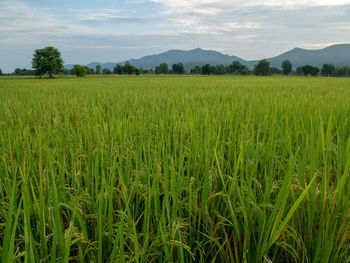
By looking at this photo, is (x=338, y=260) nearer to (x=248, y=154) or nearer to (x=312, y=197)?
(x=312, y=197)

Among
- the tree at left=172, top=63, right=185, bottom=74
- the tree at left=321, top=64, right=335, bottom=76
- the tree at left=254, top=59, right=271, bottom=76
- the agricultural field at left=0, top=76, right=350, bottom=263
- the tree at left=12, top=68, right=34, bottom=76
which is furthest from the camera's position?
the tree at left=172, top=63, right=185, bottom=74

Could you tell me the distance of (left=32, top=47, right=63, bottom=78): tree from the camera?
47.6 metres

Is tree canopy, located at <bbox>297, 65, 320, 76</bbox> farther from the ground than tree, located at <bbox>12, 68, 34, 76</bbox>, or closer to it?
closer to it

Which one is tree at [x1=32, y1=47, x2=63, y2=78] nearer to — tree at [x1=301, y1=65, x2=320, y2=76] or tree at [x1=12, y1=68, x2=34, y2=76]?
tree at [x1=12, y1=68, x2=34, y2=76]

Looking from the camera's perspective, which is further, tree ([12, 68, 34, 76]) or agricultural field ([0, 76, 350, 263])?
tree ([12, 68, 34, 76])

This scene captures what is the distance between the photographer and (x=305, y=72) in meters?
68.1

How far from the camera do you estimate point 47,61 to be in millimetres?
47781

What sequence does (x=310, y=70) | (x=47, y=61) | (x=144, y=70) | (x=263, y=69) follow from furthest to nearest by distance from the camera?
(x=144, y=70) < (x=263, y=69) < (x=310, y=70) < (x=47, y=61)

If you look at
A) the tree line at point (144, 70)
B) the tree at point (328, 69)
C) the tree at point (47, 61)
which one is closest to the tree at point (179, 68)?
the tree line at point (144, 70)

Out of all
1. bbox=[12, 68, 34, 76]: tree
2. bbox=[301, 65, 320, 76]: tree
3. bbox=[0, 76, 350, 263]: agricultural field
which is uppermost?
bbox=[12, 68, 34, 76]: tree

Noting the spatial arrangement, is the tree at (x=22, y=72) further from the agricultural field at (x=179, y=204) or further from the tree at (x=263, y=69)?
the agricultural field at (x=179, y=204)

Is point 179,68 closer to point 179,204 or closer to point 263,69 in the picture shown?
point 263,69

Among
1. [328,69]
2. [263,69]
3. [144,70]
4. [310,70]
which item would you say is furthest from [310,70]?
[144,70]

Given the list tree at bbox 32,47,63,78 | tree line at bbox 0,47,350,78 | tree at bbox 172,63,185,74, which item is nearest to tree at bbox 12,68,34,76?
tree line at bbox 0,47,350,78
